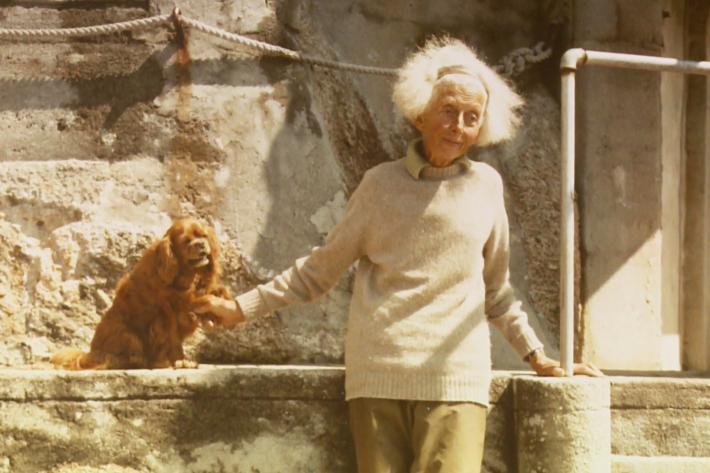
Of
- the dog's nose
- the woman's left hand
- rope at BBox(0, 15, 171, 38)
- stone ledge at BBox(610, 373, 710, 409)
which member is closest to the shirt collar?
the woman's left hand

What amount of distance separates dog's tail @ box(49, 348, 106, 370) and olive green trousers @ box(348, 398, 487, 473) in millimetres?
1220

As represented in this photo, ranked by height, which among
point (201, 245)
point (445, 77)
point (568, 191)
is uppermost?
point (445, 77)

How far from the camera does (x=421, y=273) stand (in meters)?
3.32

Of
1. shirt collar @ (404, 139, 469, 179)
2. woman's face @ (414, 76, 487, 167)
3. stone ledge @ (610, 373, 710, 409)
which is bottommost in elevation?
stone ledge @ (610, 373, 710, 409)

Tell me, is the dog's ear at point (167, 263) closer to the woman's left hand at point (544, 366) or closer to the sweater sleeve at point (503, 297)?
the sweater sleeve at point (503, 297)

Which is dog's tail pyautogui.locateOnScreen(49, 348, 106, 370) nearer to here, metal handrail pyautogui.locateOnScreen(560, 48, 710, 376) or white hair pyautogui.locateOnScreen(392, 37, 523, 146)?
white hair pyautogui.locateOnScreen(392, 37, 523, 146)

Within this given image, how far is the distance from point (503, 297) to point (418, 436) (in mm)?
562

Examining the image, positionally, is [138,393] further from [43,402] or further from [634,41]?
[634,41]

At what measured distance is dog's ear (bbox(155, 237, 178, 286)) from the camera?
3986mm

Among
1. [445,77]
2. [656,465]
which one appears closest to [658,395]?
[656,465]

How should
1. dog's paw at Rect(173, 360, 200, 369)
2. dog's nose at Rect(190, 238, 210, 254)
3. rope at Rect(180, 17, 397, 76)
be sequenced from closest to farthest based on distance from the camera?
dog's nose at Rect(190, 238, 210, 254) → dog's paw at Rect(173, 360, 200, 369) → rope at Rect(180, 17, 397, 76)

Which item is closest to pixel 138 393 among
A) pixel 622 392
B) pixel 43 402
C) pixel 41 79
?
pixel 43 402

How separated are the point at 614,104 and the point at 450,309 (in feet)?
11.6

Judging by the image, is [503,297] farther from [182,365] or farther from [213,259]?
[182,365]
